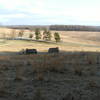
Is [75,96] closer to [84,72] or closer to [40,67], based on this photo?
[84,72]

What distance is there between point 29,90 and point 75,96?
116 centimetres

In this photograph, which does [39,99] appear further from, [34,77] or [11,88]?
[34,77]

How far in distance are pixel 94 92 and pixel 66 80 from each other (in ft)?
4.42

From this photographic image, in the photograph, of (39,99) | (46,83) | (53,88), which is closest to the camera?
(39,99)

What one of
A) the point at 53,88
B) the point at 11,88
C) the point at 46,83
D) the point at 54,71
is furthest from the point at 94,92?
the point at 54,71

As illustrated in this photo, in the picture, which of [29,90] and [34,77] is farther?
[34,77]

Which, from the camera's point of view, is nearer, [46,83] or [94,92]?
[94,92]

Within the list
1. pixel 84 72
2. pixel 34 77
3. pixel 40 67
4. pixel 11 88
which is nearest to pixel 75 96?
pixel 11 88

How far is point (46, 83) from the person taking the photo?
6820mm

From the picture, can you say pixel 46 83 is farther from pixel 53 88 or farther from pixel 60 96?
pixel 60 96

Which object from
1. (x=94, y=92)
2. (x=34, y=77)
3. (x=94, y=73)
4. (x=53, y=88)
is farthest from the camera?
(x=94, y=73)

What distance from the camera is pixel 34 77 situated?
7523 mm

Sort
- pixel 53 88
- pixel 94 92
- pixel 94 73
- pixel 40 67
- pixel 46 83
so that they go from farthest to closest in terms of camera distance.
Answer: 1. pixel 40 67
2. pixel 94 73
3. pixel 46 83
4. pixel 53 88
5. pixel 94 92

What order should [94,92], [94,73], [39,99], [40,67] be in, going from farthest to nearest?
[40,67] < [94,73] < [94,92] < [39,99]
